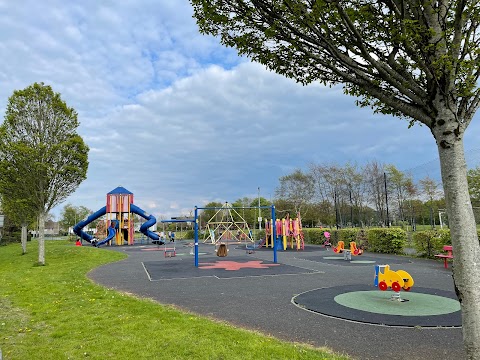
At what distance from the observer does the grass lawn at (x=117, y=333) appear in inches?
195

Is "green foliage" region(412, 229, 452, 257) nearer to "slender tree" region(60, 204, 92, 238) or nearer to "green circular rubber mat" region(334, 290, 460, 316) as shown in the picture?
"green circular rubber mat" region(334, 290, 460, 316)

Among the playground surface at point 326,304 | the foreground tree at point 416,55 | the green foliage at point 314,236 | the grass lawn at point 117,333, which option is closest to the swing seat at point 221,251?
the playground surface at point 326,304

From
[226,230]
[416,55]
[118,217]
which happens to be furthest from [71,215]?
[416,55]

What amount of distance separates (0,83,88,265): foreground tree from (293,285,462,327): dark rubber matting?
1454 centimetres

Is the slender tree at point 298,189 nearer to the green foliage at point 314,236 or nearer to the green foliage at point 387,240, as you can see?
the green foliage at point 314,236

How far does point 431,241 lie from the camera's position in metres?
17.8

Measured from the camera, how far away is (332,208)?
5078 centimetres

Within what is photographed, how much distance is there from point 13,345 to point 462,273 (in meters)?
6.34

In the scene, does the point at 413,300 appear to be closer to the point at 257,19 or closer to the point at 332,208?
the point at 257,19

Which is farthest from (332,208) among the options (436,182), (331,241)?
(331,241)

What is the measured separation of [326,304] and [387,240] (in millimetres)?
15288

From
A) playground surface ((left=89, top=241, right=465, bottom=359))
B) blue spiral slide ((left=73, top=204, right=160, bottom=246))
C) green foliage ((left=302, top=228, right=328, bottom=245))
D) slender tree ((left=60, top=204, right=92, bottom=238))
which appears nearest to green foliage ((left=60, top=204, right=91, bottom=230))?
slender tree ((left=60, top=204, right=92, bottom=238))

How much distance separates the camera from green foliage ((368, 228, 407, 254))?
20.8 meters

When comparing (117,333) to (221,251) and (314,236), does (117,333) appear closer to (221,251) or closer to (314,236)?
(221,251)
